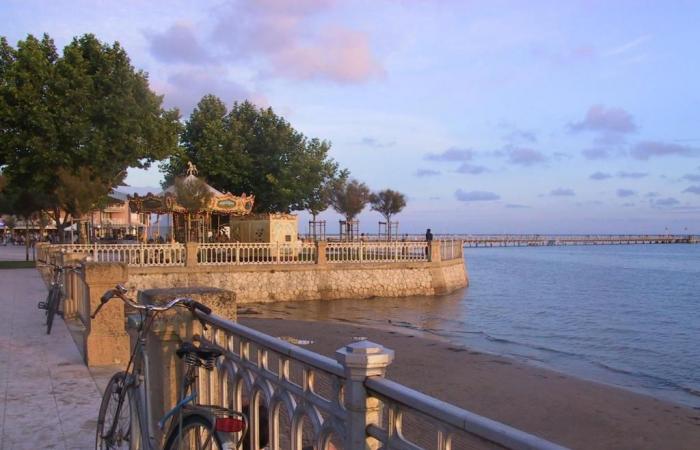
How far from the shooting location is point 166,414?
3.68m

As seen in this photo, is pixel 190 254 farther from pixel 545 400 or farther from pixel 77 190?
pixel 545 400

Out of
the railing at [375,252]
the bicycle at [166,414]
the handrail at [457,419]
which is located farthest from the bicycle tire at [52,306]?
the railing at [375,252]

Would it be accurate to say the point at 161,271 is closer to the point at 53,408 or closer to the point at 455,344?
the point at 455,344

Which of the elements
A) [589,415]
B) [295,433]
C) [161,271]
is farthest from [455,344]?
[295,433]

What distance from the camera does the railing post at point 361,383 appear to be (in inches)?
89.9

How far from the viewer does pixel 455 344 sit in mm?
17000

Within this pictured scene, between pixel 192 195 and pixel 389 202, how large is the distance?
31.0 meters

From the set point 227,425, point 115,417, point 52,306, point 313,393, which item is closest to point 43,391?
point 115,417

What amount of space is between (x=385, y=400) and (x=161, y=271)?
70.2ft

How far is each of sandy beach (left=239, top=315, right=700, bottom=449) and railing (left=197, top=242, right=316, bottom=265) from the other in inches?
367

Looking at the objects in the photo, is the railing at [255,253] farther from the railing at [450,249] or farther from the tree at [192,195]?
the railing at [450,249]

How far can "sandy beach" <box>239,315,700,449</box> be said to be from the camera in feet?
29.8

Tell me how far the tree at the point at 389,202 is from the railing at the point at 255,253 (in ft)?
101

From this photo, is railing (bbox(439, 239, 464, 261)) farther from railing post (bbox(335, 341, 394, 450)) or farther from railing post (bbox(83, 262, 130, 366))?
railing post (bbox(335, 341, 394, 450))
